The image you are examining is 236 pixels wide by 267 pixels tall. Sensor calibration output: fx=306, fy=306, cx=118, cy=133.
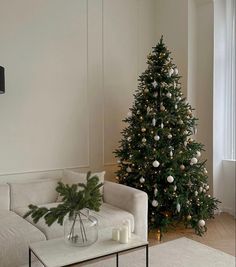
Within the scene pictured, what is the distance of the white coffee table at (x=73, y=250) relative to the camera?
2.16m

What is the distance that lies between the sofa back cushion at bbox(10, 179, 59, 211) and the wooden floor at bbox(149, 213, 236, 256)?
4.52ft

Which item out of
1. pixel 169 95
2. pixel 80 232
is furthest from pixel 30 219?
pixel 169 95

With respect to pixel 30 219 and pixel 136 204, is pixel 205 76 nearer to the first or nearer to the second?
pixel 136 204

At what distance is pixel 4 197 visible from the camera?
3471 millimetres

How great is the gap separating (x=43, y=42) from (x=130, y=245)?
9.52 ft

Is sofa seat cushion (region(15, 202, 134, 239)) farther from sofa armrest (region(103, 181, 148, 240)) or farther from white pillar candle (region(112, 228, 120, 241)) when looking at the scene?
white pillar candle (region(112, 228, 120, 241))

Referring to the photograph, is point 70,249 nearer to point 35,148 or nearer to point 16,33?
point 35,148

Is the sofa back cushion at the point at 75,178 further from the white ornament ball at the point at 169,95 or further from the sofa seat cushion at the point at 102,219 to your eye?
the white ornament ball at the point at 169,95

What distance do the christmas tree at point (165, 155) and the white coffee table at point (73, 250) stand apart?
1.28 meters

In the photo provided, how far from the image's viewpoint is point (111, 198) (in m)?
3.66

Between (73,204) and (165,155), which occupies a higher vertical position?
(165,155)

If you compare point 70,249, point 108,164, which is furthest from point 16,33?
point 70,249

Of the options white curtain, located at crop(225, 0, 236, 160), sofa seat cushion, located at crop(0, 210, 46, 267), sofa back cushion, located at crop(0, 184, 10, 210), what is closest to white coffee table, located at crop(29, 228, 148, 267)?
sofa seat cushion, located at crop(0, 210, 46, 267)

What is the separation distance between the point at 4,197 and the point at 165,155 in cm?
195
